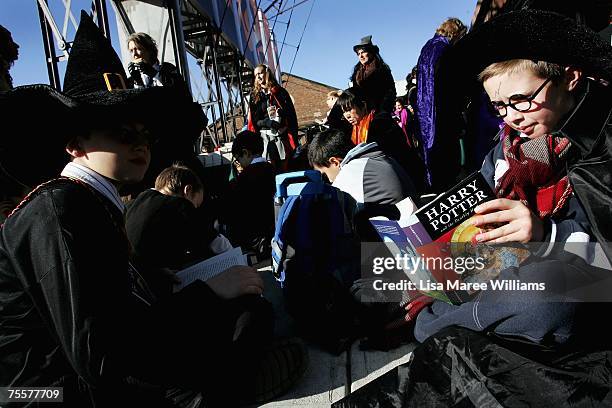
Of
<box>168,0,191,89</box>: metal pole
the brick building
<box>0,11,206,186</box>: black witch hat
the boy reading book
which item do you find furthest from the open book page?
the brick building

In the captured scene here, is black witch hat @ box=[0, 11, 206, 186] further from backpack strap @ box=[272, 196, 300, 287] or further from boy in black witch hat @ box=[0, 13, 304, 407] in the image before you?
backpack strap @ box=[272, 196, 300, 287]

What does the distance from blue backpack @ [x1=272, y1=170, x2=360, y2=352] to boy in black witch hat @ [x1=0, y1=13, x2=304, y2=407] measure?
1.89ft

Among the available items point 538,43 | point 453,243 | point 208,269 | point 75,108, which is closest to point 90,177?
point 75,108

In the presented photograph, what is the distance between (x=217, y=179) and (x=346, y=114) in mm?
2233

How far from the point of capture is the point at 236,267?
1600mm

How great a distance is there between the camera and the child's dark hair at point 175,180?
8.12 ft

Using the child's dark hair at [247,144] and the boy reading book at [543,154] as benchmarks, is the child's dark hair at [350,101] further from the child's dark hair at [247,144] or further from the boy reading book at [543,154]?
the boy reading book at [543,154]

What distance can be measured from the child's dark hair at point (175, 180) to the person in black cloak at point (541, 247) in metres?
1.65

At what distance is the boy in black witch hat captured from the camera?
105cm

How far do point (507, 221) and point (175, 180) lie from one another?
6.11ft

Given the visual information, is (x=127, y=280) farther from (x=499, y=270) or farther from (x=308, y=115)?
(x=308, y=115)

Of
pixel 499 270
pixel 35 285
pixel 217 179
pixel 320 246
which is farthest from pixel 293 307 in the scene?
pixel 217 179

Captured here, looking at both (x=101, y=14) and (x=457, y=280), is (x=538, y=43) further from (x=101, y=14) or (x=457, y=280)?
(x=101, y=14)

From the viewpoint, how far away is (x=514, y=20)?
47.5 inches
